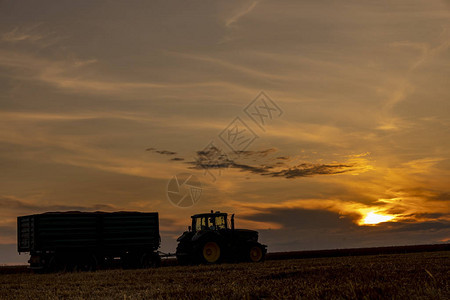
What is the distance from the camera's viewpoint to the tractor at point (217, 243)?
3038 cm

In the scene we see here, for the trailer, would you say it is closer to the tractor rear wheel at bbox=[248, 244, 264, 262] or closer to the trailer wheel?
the trailer wheel

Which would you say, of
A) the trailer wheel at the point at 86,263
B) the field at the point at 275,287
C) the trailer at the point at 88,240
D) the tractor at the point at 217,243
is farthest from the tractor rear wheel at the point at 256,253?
the field at the point at 275,287

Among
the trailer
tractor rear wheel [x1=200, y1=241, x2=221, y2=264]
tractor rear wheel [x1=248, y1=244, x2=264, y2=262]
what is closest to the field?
the trailer

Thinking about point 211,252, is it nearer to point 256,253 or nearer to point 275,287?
point 256,253

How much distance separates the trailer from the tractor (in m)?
2.19

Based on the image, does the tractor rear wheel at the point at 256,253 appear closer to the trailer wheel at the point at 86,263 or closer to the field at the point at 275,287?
the trailer wheel at the point at 86,263

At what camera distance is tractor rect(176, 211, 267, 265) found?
30375 millimetres

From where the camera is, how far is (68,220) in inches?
1214

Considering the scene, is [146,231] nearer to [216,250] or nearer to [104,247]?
[104,247]

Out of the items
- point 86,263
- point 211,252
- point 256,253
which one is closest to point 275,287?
point 211,252

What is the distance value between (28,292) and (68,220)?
45.5 ft

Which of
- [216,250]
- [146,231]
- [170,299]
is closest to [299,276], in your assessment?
[170,299]

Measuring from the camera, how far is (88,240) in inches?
1220

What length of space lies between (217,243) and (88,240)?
6920 mm
